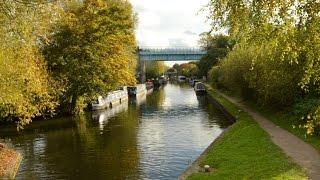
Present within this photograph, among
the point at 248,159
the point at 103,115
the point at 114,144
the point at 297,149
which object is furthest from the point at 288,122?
the point at 103,115

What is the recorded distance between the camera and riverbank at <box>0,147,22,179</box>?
75.0 feet

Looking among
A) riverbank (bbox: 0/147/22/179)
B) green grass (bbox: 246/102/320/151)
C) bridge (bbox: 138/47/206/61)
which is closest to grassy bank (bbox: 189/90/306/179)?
green grass (bbox: 246/102/320/151)

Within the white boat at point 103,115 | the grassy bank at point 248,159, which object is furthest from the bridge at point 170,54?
the grassy bank at point 248,159

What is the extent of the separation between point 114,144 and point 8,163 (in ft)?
29.3

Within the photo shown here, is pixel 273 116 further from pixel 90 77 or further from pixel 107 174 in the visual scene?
pixel 90 77

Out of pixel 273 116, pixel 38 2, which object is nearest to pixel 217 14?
pixel 38 2

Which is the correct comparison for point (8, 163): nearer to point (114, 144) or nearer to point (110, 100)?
point (114, 144)

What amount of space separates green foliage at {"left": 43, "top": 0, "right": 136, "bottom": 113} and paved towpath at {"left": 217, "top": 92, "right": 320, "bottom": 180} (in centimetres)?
2357

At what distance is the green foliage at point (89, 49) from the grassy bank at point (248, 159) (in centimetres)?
2450

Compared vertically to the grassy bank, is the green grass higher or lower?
higher

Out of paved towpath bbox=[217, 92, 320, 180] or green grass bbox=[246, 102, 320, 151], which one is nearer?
paved towpath bbox=[217, 92, 320, 180]

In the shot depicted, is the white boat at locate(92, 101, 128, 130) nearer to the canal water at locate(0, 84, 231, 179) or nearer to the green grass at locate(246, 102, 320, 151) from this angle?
the canal water at locate(0, 84, 231, 179)

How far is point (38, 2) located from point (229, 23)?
8614 mm

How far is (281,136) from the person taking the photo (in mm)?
28000
